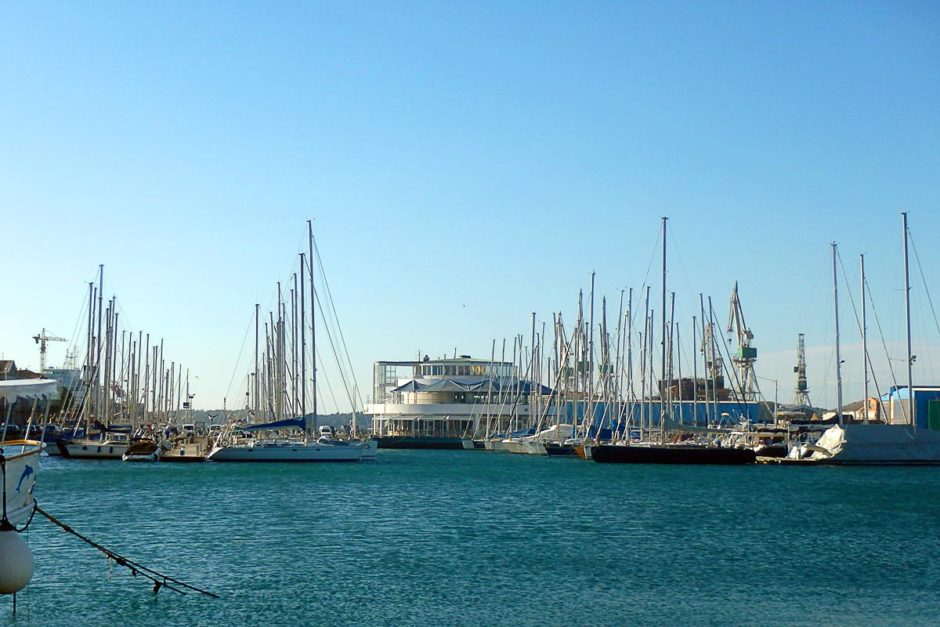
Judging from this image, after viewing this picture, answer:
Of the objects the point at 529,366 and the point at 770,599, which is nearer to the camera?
the point at 770,599

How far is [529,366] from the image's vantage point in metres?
122

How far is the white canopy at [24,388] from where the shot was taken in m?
24.0

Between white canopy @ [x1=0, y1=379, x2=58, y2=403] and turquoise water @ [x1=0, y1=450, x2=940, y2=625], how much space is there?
429 centimetres

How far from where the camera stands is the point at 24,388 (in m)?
24.3

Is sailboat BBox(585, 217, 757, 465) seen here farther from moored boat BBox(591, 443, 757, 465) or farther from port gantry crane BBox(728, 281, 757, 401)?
port gantry crane BBox(728, 281, 757, 401)

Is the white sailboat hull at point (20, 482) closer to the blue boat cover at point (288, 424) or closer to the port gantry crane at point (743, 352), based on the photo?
the blue boat cover at point (288, 424)

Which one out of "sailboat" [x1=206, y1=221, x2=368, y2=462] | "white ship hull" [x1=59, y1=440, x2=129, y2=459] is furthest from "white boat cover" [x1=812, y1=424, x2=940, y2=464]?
"white ship hull" [x1=59, y1=440, x2=129, y2=459]

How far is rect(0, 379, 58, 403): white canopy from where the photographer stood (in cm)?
2395

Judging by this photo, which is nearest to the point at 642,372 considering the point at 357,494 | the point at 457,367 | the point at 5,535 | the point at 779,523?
the point at 357,494

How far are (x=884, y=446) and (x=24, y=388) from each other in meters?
66.4

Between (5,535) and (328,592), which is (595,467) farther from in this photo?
(5,535)

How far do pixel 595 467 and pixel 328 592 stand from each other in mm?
52383

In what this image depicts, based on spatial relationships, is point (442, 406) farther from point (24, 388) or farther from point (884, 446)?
point (24, 388)

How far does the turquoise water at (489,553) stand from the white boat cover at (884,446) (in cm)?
1817
